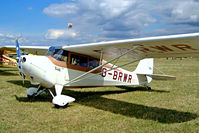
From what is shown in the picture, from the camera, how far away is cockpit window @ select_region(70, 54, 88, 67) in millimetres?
6455

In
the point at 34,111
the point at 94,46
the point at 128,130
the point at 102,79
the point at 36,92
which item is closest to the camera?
the point at 128,130

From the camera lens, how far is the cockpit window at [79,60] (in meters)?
6.46

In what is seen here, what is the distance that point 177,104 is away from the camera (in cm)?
614

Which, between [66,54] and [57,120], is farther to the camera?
[66,54]

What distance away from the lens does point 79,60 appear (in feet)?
21.9

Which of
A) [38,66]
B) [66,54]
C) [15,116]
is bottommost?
[15,116]

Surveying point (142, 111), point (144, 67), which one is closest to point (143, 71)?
point (144, 67)

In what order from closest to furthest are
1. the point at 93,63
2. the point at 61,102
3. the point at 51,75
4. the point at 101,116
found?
the point at 101,116 < the point at 61,102 < the point at 51,75 < the point at 93,63

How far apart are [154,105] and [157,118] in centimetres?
141

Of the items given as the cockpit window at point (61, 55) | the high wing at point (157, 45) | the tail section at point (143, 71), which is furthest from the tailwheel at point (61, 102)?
the tail section at point (143, 71)

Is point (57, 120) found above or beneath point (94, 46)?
beneath

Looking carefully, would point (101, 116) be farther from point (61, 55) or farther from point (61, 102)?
point (61, 55)

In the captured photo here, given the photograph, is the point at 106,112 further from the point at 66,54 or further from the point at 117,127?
the point at 66,54

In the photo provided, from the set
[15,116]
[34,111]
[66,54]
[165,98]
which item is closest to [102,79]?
[66,54]
